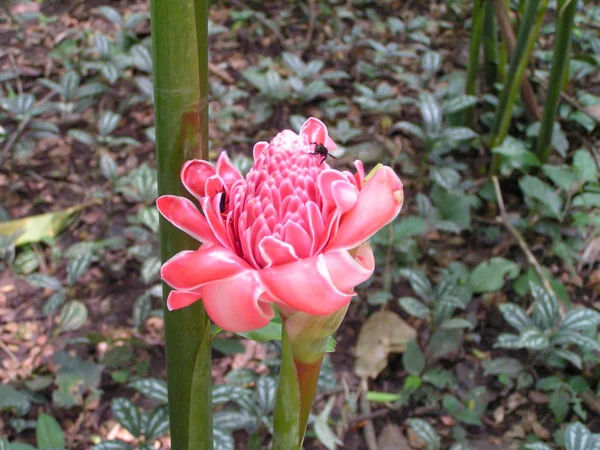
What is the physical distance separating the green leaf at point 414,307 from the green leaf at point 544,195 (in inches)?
21.1

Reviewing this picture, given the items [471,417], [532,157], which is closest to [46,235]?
[471,417]

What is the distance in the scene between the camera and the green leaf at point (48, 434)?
1.32 m

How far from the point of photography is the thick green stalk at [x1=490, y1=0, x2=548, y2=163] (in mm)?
1745

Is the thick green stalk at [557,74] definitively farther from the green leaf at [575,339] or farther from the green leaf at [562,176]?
the green leaf at [575,339]

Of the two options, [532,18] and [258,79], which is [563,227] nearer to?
[532,18]

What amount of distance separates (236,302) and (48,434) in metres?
1.04

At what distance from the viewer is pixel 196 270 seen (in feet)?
1.72

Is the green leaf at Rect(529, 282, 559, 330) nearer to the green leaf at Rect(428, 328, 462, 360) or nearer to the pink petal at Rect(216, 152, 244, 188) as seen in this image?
the green leaf at Rect(428, 328, 462, 360)

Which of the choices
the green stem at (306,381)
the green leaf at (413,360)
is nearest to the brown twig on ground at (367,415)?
the green leaf at (413,360)

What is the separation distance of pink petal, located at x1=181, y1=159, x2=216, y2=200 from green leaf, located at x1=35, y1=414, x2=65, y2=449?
38.2 inches

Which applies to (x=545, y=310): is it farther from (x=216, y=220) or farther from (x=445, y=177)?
(x=216, y=220)

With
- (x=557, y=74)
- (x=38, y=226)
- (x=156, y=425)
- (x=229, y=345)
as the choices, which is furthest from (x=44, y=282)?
(x=557, y=74)

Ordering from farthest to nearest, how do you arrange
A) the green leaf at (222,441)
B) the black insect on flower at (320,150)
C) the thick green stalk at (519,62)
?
the thick green stalk at (519,62), the green leaf at (222,441), the black insect on flower at (320,150)

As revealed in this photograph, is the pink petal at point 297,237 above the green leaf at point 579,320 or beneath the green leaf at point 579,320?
above
